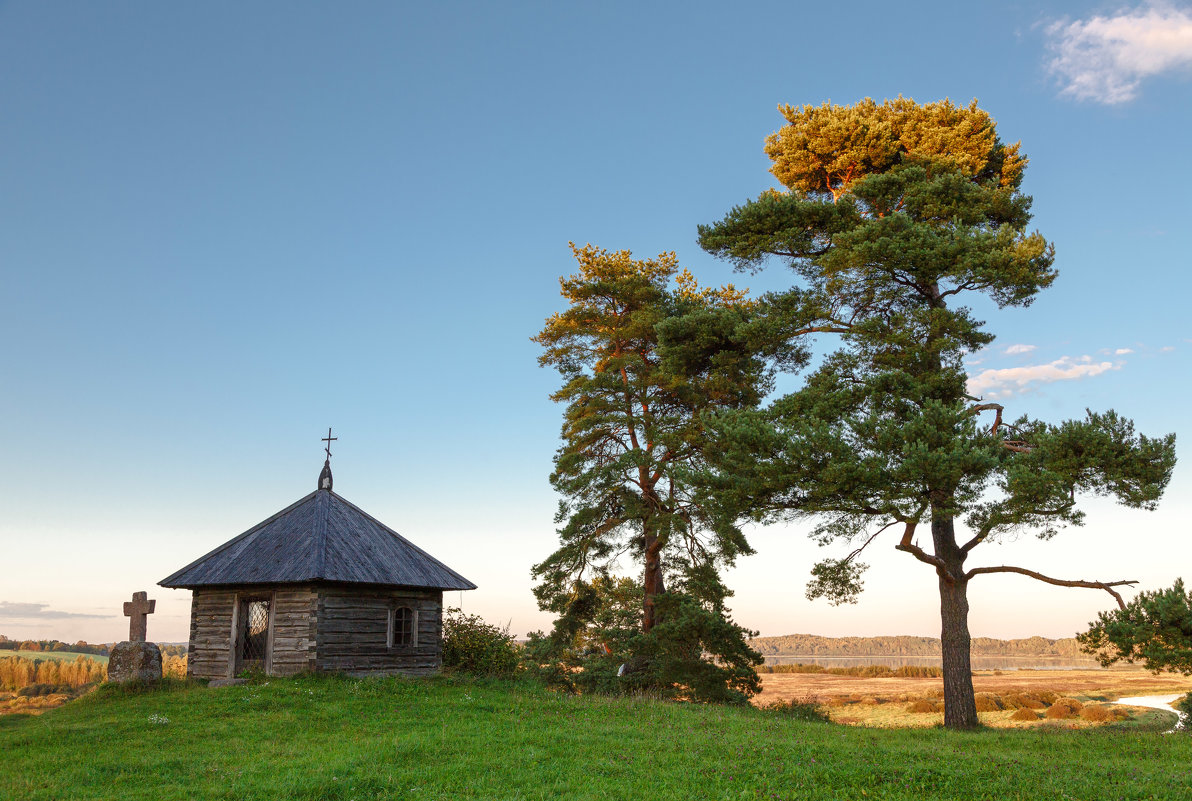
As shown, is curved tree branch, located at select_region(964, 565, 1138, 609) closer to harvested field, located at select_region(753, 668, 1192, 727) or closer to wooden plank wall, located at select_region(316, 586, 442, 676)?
harvested field, located at select_region(753, 668, 1192, 727)

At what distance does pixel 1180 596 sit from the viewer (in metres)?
14.3

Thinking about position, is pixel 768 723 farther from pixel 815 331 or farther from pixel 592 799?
pixel 815 331

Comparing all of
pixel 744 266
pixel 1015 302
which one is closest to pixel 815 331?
pixel 744 266

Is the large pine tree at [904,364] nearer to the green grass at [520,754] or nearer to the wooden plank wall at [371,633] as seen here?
the green grass at [520,754]

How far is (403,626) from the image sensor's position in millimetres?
22906

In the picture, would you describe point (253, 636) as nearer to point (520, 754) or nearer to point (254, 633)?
point (254, 633)

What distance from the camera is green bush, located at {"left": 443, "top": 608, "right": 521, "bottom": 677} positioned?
25031mm

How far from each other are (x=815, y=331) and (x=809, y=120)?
21.2 ft

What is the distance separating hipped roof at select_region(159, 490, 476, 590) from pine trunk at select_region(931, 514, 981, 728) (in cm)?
1434

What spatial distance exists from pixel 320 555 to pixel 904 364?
664 inches

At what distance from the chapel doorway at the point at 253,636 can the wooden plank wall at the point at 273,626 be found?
307 mm

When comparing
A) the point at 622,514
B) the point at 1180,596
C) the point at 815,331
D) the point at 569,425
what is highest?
the point at 815,331

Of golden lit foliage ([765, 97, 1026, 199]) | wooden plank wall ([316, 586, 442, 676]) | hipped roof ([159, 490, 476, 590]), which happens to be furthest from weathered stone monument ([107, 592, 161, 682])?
golden lit foliage ([765, 97, 1026, 199])

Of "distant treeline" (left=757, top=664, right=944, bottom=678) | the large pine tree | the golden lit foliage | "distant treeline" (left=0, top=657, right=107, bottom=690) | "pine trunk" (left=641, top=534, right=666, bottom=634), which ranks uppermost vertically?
the golden lit foliage
